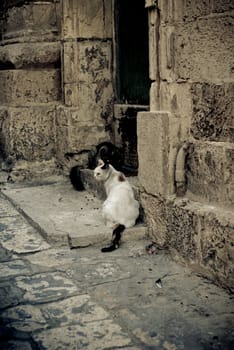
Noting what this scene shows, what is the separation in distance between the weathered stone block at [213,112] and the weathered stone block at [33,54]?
142 inches

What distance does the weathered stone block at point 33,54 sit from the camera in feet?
24.7

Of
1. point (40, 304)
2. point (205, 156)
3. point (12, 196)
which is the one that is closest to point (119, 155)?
point (12, 196)

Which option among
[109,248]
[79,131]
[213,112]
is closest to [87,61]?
[79,131]

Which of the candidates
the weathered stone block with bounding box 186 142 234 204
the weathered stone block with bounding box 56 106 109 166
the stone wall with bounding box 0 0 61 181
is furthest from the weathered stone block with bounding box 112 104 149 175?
the weathered stone block with bounding box 186 142 234 204

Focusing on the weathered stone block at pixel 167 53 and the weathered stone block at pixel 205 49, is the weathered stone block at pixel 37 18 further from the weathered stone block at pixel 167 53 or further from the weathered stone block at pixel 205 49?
the weathered stone block at pixel 205 49

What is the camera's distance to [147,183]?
192 inches

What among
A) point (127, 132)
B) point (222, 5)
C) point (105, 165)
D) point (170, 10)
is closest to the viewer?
point (222, 5)

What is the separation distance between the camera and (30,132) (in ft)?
25.4

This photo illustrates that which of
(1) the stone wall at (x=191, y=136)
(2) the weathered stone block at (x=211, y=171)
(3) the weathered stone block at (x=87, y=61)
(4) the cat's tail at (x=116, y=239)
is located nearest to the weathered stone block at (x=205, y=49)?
(1) the stone wall at (x=191, y=136)

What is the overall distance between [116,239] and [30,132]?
131 inches

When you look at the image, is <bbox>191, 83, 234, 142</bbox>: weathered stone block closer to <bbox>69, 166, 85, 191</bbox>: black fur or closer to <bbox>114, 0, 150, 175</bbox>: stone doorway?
<bbox>114, 0, 150, 175</bbox>: stone doorway

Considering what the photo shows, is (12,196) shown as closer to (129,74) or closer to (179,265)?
(129,74)

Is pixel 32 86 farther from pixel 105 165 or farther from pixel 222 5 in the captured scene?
pixel 222 5

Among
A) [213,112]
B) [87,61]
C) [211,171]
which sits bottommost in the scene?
[211,171]
